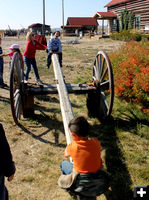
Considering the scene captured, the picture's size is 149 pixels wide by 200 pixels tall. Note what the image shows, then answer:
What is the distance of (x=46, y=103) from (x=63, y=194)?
350 centimetres

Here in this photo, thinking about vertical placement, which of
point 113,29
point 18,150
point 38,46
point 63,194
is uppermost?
point 113,29

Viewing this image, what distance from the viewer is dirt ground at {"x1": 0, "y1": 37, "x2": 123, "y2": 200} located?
9.59ft

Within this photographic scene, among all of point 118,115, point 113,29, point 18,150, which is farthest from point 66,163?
point 113,29

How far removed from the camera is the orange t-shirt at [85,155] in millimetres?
2244

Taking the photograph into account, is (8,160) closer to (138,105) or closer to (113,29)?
(138,105)

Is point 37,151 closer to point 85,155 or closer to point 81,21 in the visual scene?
point 85,155

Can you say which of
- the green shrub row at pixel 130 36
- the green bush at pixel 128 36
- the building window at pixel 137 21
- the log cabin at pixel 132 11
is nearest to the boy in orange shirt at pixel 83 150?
the green shrub row at pixel 130 36

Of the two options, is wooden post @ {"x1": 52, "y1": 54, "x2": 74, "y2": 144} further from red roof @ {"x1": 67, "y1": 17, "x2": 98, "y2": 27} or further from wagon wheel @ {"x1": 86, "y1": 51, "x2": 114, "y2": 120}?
red roof @ {"x1": 67, "y1": 17, "x2": 98, "y2": 27}

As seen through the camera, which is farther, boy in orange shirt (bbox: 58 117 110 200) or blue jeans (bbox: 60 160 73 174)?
blue jeans (bbox: 60 160 73 174)

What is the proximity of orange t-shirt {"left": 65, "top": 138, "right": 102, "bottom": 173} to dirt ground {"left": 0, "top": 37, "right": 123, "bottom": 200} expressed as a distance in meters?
0.79

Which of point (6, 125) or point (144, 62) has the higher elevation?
point (144, 62)

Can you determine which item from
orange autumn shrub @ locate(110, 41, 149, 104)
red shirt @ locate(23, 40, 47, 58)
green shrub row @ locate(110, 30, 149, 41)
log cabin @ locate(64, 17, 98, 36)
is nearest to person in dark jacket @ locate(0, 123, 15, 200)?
orange autumn shrub @ locate(110, 41, 149, 104)

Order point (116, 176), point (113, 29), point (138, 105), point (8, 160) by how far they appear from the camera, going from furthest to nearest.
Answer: point (113, 29) → point (138, 105) → point (116, 176) → point (8, 160)

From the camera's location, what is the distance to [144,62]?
608 cm
